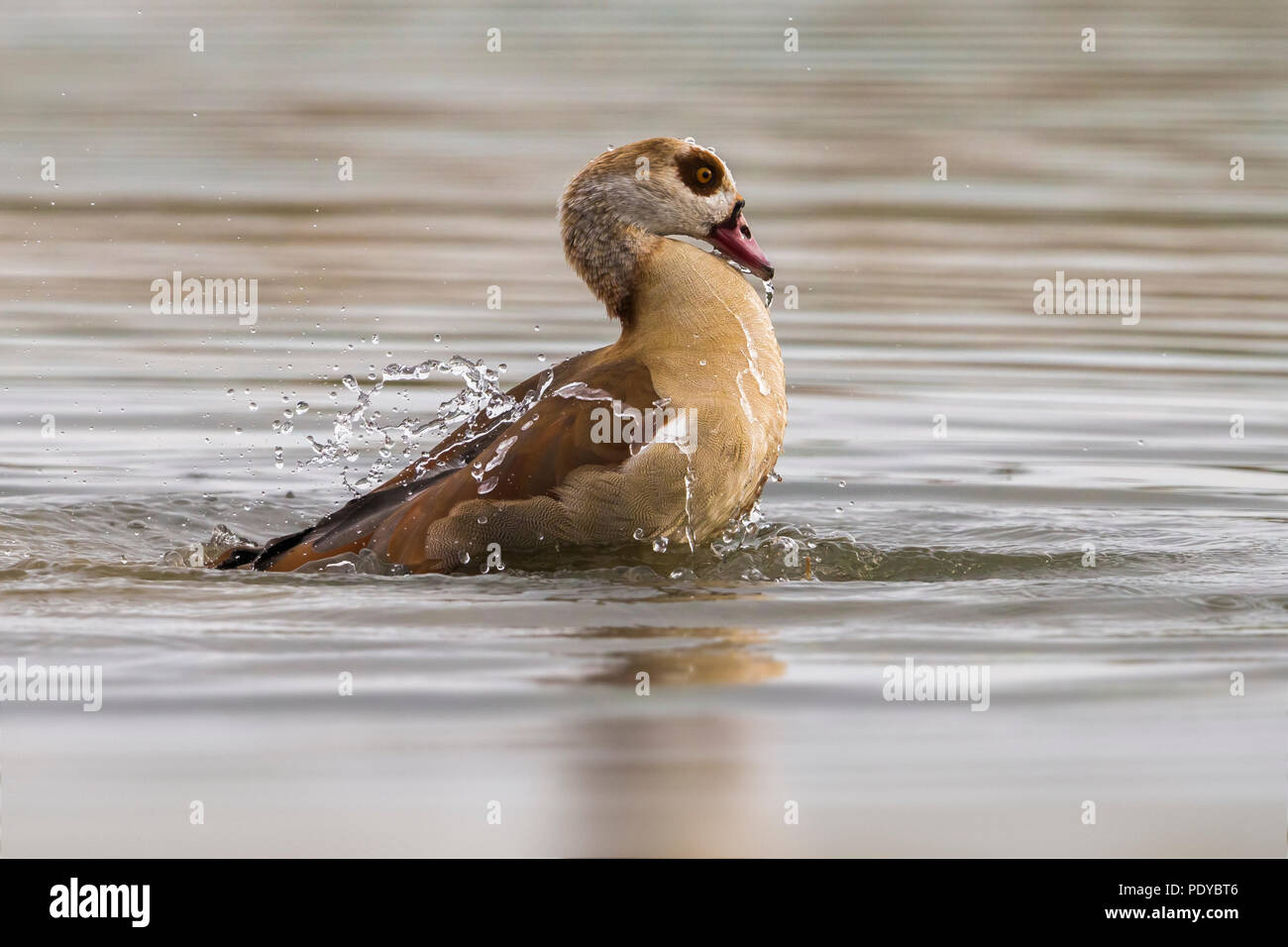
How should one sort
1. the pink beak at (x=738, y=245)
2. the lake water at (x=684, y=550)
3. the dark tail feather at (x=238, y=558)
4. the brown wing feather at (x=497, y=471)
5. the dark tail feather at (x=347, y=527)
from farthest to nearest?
1. the pink beak at (x=738, y=245)
2. the dark tail feather at (x=238, y=558)
3. the dark tail feather at (x=347, y=527)
4. the brown wing feather at (x=497, y=471)
5. the lake water at (x=684, y=550)

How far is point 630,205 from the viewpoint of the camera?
714 cm

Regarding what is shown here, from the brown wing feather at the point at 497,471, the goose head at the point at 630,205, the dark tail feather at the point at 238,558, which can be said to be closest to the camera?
the brown wing feather at the point at 497,471

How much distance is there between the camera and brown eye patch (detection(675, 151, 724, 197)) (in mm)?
7176

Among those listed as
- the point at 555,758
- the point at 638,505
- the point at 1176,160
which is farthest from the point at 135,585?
the point at 1176,160

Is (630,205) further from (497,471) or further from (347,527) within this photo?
(347,527)

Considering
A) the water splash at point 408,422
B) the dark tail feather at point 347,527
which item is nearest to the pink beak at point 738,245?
the water splash at point 408,422

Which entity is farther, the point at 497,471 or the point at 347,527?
the point at 347,527

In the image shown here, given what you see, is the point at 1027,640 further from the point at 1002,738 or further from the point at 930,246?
the point at 930,246

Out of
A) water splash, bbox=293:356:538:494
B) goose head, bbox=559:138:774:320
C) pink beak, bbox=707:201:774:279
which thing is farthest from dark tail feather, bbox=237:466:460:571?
pink beak, bbox=707:201:774:279

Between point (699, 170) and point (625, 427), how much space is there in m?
1.14

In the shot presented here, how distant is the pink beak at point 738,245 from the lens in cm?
727

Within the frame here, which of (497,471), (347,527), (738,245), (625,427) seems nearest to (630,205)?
(738,245)

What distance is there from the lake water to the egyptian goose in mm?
177

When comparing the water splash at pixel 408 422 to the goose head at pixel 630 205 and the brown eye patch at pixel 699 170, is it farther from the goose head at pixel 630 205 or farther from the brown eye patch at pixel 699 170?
the brown eye patch at pixel 699 170
